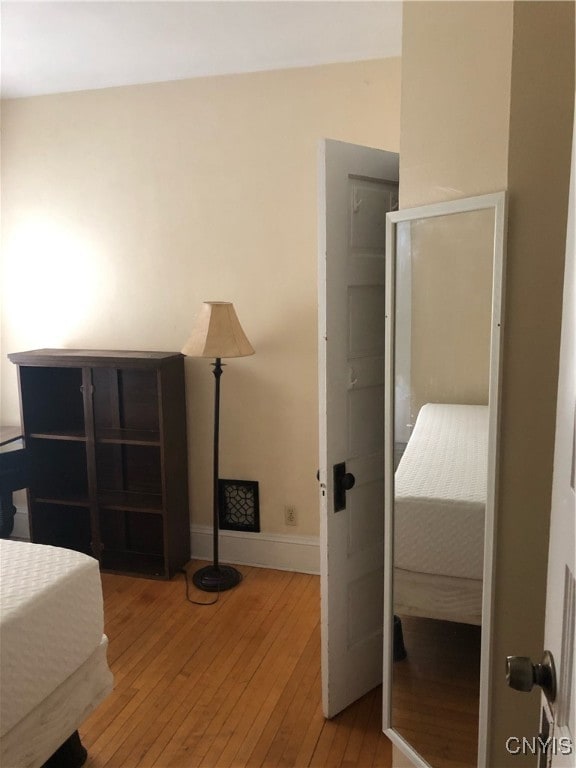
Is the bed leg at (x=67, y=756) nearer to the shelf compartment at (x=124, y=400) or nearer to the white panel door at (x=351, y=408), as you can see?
the white panel door at (x=351, y=408)

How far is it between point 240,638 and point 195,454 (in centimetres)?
108

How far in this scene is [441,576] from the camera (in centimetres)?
174

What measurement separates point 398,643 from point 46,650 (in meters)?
1.08

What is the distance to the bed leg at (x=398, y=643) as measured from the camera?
192 cm

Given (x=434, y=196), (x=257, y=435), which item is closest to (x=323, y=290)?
(x=434, y=196)

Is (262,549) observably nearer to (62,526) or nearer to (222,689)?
(222,689)

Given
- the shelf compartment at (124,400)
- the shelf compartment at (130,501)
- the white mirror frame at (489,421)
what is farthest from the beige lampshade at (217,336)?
the white mirror frame at (489,421)

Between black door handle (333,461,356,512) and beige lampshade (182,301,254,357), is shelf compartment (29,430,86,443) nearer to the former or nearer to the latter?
beige lampshade (182,301,254,357)

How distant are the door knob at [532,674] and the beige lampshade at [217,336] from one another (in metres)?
2.15

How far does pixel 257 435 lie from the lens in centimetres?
332

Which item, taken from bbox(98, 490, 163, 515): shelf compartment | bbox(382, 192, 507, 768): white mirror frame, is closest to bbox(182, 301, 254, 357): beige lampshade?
bbox(98, 490, 163, 515): shelf compartment

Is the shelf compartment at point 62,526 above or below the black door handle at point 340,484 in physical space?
below

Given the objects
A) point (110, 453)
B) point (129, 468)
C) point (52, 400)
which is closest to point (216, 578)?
point (129, 468)

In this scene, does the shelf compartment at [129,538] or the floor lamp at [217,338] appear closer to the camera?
the floor lamp at [217,338]
